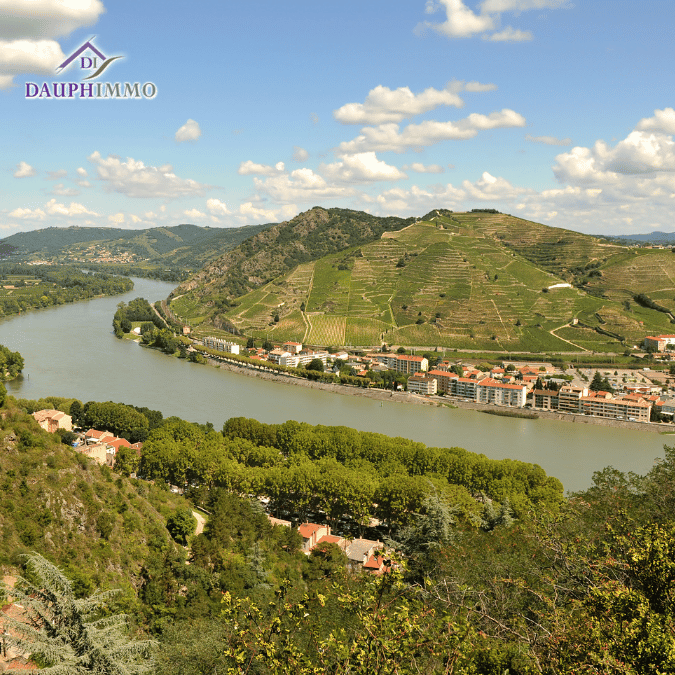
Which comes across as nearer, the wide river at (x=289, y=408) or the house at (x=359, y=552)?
the house at (x=359, y=552)

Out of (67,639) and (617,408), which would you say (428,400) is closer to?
(617,408)

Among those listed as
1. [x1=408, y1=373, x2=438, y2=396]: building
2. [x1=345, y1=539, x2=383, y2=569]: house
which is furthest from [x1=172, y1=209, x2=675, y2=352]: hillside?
[x1=345, y1=539, x2=383, y2=569]: house

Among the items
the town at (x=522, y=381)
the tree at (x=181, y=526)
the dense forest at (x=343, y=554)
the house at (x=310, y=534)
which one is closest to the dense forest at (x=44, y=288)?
the town at (x=522, y=381)

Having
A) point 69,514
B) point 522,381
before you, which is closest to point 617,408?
point 522,381

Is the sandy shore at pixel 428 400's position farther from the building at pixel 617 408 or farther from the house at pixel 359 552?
the house at pixel 359 552

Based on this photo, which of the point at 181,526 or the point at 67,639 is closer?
the point at 67,639

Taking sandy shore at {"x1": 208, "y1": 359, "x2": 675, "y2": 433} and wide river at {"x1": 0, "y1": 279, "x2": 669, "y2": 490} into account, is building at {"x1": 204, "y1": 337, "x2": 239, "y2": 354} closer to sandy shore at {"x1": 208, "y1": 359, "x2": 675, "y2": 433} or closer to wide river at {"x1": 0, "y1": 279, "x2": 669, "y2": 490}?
sandy shore at {"x1": 208, "y1": 359, "x2": 675, "y2": 433}

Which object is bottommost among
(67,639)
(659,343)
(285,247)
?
(67,639)

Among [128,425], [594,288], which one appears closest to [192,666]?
[128,425]
